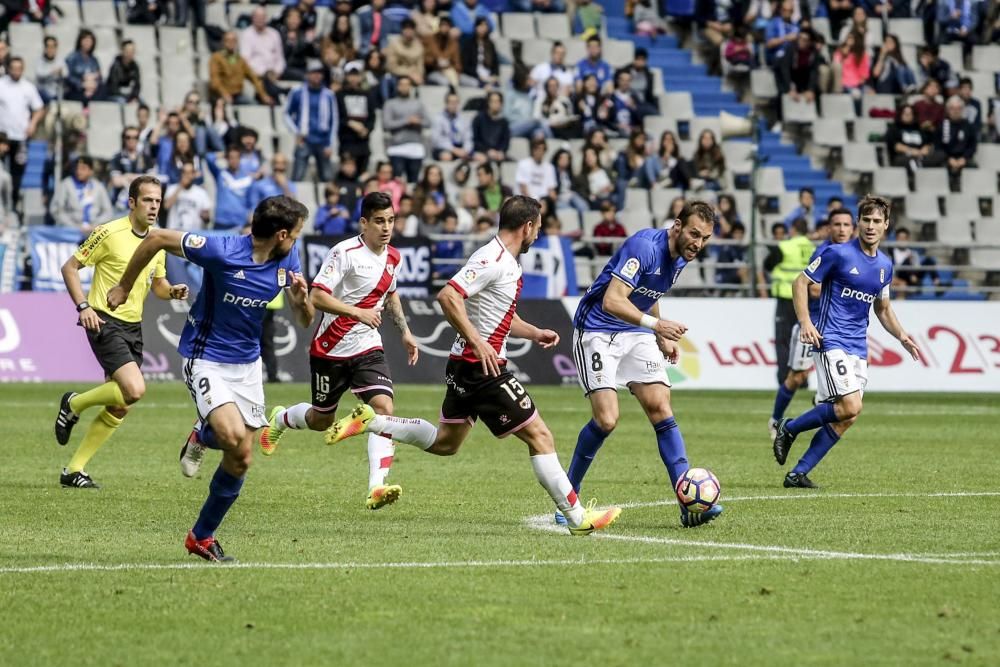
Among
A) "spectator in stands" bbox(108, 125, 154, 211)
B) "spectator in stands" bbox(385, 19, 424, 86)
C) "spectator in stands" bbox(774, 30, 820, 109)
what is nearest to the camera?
"spectator in stands" bbox(108, 125, 154, 211)

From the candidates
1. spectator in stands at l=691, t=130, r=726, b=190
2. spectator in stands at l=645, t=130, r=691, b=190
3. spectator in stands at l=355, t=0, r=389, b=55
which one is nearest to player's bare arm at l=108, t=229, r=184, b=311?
spectator in stands at l=355, t=0, r=389, b=55

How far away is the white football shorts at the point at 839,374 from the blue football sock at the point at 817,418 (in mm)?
74

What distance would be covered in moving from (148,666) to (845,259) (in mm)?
8959

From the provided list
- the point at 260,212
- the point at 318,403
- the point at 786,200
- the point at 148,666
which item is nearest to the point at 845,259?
the point at 318,403

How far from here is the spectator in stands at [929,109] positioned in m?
34.7

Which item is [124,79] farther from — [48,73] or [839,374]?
[839,374]

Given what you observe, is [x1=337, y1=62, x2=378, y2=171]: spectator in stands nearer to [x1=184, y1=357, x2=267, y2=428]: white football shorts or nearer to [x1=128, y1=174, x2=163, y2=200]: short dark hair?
[x1=128, y1=174, x2=163, y2=200]: short dark hair

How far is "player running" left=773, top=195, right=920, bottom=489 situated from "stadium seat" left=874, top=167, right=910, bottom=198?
20696 millimetres

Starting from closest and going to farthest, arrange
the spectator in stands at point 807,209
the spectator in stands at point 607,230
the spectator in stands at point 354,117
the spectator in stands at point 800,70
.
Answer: the spectator in stands at point 807,209 < the spectator in stands at point 607,230 < the spectator in stands at point 354,117 < the spectator in stands at point 800,70

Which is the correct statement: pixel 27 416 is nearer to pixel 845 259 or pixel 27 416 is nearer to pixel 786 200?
pixel 845 259

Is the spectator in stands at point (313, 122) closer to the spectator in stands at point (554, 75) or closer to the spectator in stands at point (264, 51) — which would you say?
the spectator in stands at point (264, 51)

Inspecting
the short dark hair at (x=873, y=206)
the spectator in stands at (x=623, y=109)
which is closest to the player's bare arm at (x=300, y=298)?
the short dark hair at (x=873, y=206)

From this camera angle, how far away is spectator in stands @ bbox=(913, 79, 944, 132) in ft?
114

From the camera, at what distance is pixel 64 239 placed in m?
26.6
